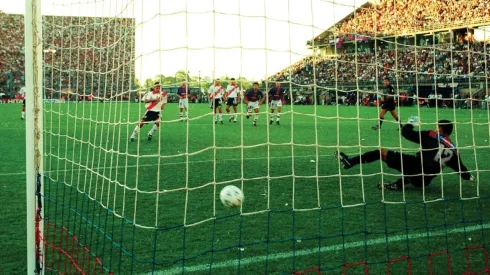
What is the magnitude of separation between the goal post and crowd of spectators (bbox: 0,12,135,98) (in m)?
0.67

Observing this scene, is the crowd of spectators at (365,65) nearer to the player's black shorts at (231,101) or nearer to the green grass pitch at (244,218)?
the green grass pitch at (244,218)

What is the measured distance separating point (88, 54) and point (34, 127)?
1.42 m

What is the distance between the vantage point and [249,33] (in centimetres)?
409

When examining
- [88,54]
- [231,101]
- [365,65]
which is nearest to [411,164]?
[365,65]

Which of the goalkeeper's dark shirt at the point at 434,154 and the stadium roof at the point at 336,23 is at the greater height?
the stadium roof at the point at 336,23

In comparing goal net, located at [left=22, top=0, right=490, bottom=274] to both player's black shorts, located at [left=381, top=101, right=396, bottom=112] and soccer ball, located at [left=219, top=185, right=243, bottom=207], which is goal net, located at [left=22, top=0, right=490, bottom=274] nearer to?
soccer ball, located at [left=219, top=185, right=243, bottom=207]

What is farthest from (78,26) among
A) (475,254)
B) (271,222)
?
(475,254)

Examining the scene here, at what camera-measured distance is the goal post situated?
3988mm

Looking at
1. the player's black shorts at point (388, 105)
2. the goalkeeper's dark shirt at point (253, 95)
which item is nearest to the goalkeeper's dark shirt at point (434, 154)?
the player's black shorts at point (388, 105)

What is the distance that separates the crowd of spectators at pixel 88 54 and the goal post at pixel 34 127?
67cm

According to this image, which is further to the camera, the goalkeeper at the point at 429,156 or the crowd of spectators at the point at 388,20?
the goalkeeper at the point at 429,156

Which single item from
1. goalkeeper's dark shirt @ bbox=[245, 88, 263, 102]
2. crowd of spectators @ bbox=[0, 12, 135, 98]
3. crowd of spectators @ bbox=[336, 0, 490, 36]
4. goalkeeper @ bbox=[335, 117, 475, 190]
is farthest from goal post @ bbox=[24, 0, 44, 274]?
goalkeeper's dark shirt @ bbox=[245, 88, 263, 102]

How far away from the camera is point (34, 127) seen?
159 inches

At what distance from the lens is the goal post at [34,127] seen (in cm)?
399
